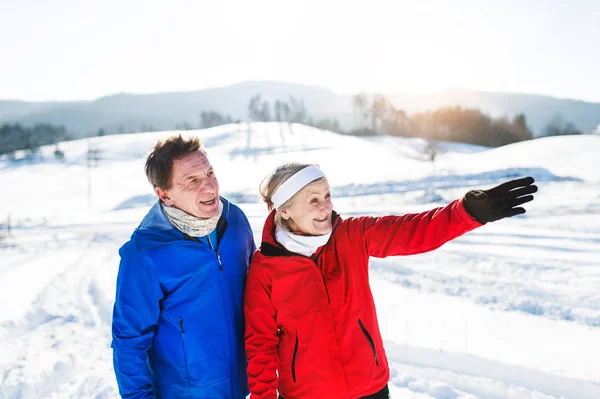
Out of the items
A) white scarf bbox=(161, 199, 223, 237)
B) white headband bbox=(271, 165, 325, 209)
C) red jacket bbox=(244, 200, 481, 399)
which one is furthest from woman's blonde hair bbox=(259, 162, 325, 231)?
white scarf bbox=(161, 199, 223, 237)

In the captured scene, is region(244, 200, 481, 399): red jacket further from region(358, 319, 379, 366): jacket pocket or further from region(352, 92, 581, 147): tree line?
region(352, 92, 581, 147): tree line

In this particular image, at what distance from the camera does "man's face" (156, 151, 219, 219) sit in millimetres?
2041

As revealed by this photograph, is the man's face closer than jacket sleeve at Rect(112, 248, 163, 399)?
No

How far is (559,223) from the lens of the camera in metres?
10.0

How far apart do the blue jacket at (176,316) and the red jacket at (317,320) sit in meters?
0.14

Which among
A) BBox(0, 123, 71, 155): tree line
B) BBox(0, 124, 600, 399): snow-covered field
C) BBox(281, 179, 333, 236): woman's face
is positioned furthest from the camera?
BBox(0, 123, 71, 155): tree line

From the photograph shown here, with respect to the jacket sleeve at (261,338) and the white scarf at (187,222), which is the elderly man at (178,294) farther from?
the jacket sleeve at (261,338)

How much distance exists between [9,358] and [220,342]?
3.39 m

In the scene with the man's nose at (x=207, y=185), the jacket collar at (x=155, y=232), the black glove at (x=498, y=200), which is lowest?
the jacket collar at (x=155, y=232)

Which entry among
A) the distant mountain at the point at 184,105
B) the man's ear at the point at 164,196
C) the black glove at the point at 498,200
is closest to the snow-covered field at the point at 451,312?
the man's ear at the point at 164,196

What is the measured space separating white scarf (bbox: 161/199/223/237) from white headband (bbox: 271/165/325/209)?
0.40 meters

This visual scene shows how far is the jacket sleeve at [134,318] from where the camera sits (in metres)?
1.92

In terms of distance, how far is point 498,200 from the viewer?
6.44ft

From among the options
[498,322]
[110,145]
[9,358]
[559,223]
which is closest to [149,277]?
[9,358]
